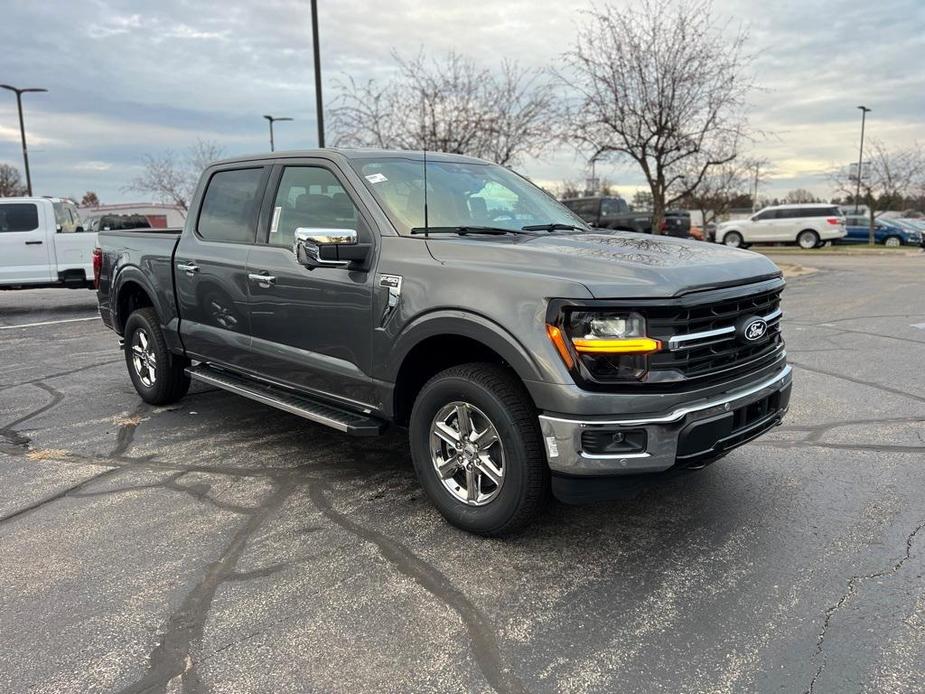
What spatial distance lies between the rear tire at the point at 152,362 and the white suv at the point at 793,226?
28571 mm

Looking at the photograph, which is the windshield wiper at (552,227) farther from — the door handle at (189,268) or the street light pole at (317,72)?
the street light pole at (317,72)

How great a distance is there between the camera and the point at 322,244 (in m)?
3.56

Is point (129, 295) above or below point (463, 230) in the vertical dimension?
below

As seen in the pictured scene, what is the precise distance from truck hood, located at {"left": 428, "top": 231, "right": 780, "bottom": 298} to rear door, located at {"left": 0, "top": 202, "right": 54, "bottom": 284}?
37.8ft

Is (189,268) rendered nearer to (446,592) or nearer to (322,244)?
(322,244)

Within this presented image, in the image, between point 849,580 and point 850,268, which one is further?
point 850,268

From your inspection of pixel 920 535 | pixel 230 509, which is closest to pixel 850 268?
pixel 920 535

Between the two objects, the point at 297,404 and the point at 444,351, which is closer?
the point at 444,351

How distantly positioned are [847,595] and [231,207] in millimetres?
4304

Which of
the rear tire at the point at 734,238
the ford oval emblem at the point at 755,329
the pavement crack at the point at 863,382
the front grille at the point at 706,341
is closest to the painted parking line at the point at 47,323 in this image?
the pavement crack at the point at 863,382

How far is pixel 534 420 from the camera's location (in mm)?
3158

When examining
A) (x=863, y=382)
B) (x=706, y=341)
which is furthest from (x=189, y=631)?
(x=863, y=382)

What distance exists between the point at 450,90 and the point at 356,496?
17.4 metres

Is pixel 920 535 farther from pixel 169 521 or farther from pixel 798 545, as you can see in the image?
pixel 169 521
